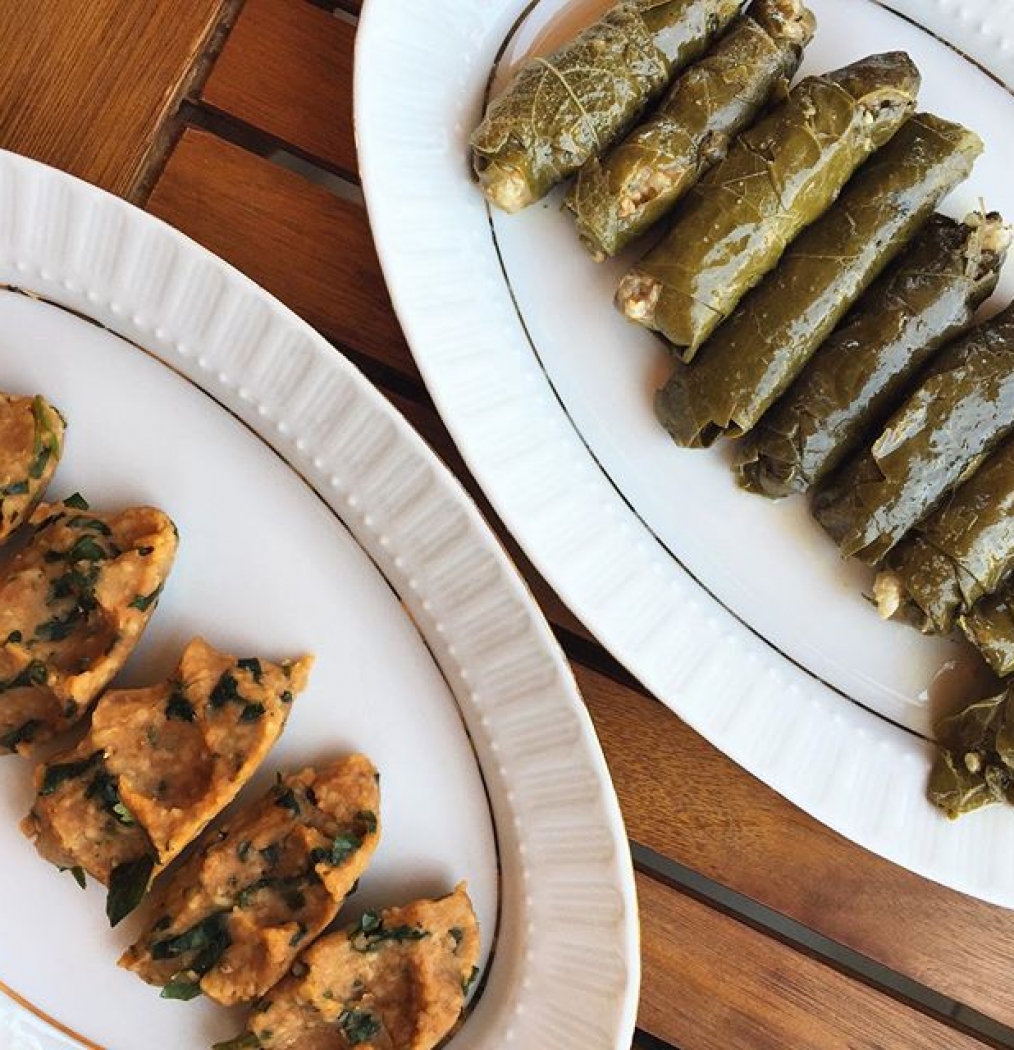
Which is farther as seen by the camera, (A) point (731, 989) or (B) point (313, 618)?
(A) point (731, 989)

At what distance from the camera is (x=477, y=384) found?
6.20 ft

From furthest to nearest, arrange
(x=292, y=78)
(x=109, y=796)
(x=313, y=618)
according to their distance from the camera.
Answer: (x=292, y=78) < (x=313, y=618) < (x=109, y=796)

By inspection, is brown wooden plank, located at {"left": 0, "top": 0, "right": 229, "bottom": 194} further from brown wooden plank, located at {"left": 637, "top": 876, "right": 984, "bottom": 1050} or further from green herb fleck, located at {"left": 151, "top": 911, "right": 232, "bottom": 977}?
brown wooden plank, located at {"left": 637, "top": 876, "right": 984, "bottom": 1050}

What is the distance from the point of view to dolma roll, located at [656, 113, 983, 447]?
1.92m

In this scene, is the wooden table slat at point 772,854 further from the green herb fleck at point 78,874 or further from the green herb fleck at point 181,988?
the green herb fleck at point 78,874

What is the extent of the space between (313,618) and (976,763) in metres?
1.18

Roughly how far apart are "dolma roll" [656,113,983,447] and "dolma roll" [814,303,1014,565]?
0.20 m

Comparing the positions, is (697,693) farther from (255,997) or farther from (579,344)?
(255,997)

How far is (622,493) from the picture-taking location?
1.99m

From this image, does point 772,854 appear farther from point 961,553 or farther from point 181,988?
point 181,988

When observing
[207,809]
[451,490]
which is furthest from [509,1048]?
[451,490]

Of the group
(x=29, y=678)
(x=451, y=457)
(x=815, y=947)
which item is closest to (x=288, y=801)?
(x=29, y=678)

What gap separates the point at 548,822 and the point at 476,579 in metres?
0.42

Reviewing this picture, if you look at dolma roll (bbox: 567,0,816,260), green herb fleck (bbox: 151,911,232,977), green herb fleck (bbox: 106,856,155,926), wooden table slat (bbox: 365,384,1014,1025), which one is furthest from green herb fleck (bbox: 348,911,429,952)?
dolma roll (bbox: 567,0,816,260)
